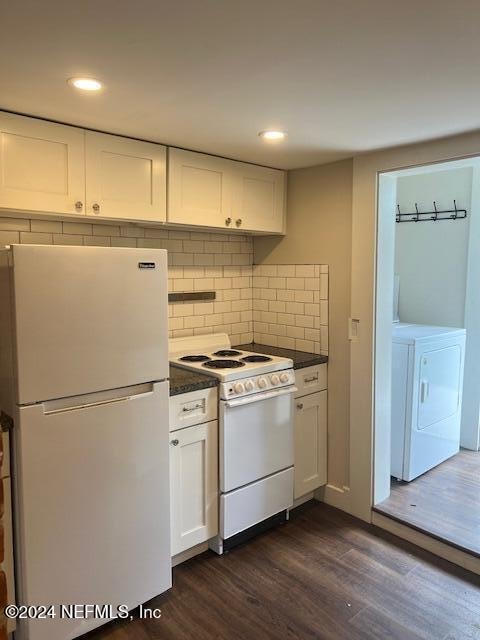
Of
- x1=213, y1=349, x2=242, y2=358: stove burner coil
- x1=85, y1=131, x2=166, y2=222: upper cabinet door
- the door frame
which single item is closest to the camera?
x1=85, y1=131, x2=166, y2=222: upper cabinet door

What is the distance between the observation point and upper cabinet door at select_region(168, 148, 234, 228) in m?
2.46

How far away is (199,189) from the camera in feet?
8.45

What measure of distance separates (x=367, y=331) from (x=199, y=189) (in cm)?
126

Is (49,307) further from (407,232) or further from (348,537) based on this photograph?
(407,232)

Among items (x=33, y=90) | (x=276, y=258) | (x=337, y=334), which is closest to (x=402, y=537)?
(x=337, y=334)

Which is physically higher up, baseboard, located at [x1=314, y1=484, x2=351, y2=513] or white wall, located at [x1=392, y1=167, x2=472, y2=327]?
white wall, located at [x1=392, y1=167, x2=472, y2=327]

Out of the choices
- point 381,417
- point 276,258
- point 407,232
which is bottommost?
point 381,417

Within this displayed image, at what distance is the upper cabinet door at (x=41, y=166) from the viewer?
1914 mm

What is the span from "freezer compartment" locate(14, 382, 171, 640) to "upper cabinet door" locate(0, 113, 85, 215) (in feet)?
2.95

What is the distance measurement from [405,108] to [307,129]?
1.51 ft

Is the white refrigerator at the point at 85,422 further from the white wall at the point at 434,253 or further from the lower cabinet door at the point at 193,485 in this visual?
the white wall at the point at 434,253

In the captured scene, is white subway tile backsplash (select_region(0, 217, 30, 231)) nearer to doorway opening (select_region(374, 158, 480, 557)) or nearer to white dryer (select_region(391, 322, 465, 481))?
doorway opening (select_region(374, 158, 480, 557))

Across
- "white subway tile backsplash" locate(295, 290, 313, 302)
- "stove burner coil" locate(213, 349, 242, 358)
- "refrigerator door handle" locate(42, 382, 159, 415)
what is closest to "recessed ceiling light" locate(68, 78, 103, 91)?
"refrigerator door handle" locate(42, 382, 159, 415)

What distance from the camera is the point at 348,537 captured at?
2580 mm
